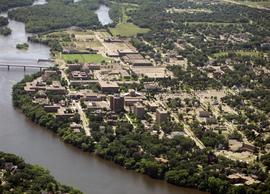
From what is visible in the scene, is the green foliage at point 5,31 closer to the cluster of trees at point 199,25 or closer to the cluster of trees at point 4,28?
the cluster of trees at point 4,28

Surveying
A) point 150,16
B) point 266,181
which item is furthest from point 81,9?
point 266,181

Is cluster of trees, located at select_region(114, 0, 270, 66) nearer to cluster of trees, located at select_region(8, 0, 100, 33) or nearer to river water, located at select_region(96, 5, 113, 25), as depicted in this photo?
river water, located at select_region(96, 5, 113, 25)

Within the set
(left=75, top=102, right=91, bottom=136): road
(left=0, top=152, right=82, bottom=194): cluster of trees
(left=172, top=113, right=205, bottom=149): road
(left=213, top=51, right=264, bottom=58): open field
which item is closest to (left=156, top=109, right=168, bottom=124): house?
(left=172, top=113, right=205, bottom=149): road

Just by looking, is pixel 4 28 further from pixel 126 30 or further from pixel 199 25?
pixel 199 25

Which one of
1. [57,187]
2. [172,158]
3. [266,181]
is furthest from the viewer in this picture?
[172,158]

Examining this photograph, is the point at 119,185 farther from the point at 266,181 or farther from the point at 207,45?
the point at 207,45

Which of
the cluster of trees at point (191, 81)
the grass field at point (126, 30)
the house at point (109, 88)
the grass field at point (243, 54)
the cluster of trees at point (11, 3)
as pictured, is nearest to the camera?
the house at point (109, 88)

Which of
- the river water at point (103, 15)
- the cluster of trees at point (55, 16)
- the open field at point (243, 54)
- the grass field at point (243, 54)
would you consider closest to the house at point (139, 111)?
the grass field at point (243, 54)
